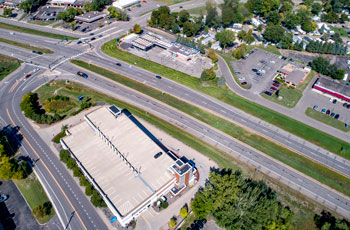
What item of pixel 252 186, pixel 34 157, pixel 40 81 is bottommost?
pixel 252 186

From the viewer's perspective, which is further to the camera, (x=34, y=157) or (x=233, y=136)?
(x=233, y=136)

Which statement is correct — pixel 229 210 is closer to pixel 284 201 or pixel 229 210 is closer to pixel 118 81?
pixel 284 201

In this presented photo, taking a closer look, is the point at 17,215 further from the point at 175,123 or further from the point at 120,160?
the point at 175,123

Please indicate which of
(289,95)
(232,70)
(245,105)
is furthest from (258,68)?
(245,105)

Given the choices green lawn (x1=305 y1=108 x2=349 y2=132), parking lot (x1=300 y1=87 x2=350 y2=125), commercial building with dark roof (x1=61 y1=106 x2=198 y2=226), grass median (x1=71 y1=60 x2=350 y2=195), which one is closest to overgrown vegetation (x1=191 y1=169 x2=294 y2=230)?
commercial building with dark roof (x1=61 y1=106 x2=198 y2=226)

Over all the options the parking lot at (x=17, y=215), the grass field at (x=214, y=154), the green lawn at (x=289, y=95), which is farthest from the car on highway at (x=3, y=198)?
the green lawn at (x=289, y=95)

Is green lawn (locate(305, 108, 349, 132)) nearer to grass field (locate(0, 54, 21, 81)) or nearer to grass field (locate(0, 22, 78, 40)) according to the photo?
grass field (locate(0, 22, 78, 40))

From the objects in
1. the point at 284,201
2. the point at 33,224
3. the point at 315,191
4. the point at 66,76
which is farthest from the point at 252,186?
the point at 66,76
